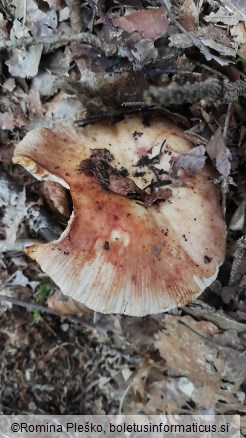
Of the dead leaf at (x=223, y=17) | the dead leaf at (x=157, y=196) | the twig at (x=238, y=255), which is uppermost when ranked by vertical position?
the dead leaf at (x=223, y=17)

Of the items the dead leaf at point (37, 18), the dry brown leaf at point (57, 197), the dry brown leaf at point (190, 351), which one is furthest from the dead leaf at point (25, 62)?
the dry brown leaf at point (190, 351)

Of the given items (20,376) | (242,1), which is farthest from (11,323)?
(242,1)

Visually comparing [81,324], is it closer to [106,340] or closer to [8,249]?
[106,340]

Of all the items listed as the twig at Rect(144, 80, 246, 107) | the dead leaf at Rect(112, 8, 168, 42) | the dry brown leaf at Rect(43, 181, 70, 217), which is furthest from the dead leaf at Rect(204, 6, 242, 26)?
the dry brown leaf at Rect(43, 181, 70, 217)

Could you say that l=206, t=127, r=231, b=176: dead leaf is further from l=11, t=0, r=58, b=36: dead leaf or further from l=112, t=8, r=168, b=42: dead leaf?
l=11, t=0, r=58, b=36: dead leaf

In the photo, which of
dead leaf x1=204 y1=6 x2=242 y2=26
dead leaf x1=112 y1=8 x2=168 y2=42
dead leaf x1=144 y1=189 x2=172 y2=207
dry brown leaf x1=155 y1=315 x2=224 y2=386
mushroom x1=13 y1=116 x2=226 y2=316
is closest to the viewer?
mushroom x1=13 y1=116 x2=226 y2=316

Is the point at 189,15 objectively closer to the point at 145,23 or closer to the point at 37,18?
the point at 145,23

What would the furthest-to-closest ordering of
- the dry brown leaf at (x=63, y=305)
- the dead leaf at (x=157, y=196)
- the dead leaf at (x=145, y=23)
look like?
the dry brown leaf at (x=63, y=305) < the dead leaf at (x=145, y=23) < the dead leaf at (x=157, y=196)

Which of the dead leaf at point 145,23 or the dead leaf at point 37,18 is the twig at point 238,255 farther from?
the dead leaf at point 37,18
